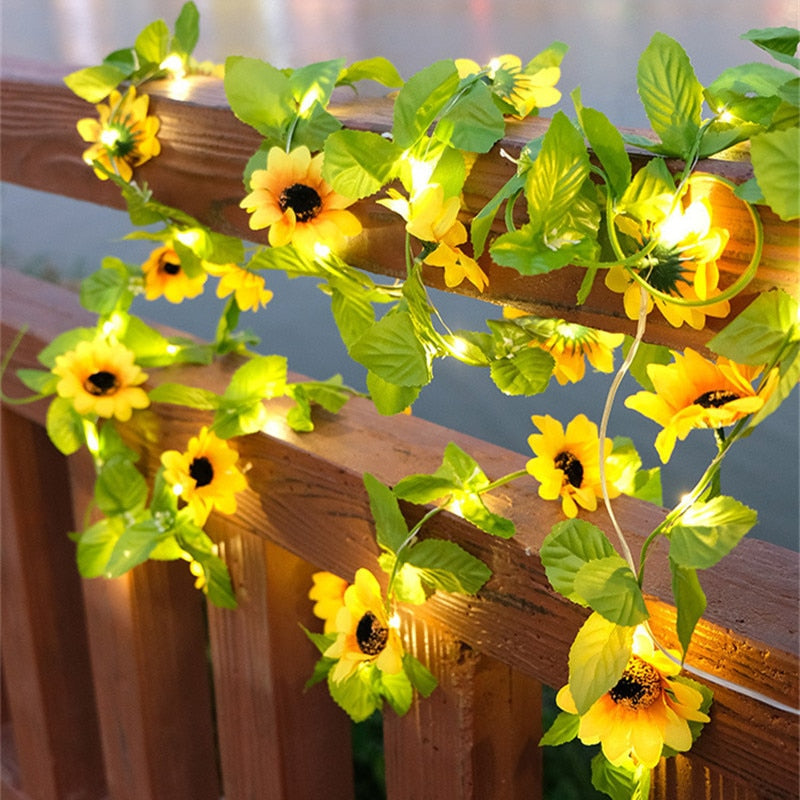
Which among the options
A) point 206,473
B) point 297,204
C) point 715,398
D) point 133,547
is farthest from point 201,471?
point 715,398

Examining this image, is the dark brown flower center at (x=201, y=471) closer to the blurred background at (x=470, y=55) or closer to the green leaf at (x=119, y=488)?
the green leaf at (x=119, y=488)

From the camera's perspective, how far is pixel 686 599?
21.2 inches

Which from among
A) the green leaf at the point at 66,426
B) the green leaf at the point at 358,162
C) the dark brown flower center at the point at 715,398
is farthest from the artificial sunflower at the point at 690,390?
the green leaf at the point at 66,426

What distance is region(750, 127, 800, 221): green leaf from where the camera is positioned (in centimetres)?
43

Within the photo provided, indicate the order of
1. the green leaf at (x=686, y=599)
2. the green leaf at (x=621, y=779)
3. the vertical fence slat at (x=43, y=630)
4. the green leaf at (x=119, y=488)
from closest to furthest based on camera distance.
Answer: the green leaf at (x=686, y=599) → the green leaf at (x=621, y=779) → the green leaf at (x=119, y=488) → the vertical fence slat at (x=43, y=630)

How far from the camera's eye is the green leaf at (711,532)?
1.63ft

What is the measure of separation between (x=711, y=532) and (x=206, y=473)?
529 millimetres

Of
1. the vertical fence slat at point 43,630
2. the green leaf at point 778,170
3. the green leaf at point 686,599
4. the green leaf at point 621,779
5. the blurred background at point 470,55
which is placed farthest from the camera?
the vertical fence slat at point 43,630

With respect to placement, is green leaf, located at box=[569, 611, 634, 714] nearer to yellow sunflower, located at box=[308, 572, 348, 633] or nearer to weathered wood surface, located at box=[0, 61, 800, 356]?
weathered wood surface, located at box=[0, 61, 800, 356]

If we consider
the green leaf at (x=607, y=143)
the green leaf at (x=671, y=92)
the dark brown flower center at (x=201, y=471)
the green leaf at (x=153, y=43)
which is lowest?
the dark brown flower center at (x=201, y=471)

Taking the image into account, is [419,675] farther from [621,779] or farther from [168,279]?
[168,279]

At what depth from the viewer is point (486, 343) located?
681 millimetres

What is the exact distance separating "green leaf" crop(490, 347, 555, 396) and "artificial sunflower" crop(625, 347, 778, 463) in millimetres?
122

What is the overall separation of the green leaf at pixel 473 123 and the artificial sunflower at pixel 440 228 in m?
0.03
